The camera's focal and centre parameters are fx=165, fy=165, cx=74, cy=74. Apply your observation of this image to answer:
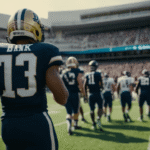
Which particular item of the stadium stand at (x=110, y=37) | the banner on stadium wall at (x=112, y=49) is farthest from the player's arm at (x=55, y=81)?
the banner on stadium wall at (x=112, y=49)

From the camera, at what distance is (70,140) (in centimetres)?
417

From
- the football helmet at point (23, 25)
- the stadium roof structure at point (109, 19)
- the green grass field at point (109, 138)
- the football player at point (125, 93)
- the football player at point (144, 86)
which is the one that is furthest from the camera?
the stadium roof structure at point (109, 19)

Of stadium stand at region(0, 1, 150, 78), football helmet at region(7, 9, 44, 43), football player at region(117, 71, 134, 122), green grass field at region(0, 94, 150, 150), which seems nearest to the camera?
football helmet at region(7, 9, 44, 43)

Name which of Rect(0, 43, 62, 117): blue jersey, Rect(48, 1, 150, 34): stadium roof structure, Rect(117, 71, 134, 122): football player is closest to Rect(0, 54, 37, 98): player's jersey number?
Rect(0, 43, 62, 117): blue jersey

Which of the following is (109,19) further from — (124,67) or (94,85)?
(94,85)

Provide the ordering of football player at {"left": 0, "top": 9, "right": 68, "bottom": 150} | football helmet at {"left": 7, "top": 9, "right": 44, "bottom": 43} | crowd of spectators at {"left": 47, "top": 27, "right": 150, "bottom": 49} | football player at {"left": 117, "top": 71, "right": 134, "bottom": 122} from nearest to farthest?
football player at {"left": 0, "top": 9, "right": 68, "bottom": 150} → football helmet at {"left": 7, "top": 9, "right": 44, "bottom": 43} → football player at {"left": 117, "top": 71, "right": 134, "bottom": 122} → crowd of spectators at {"left": 47, "top": 27, "right": 150, "bottom": 49}

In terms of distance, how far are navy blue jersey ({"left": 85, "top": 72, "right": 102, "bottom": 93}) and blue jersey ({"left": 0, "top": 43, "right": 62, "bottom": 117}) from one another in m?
3.77

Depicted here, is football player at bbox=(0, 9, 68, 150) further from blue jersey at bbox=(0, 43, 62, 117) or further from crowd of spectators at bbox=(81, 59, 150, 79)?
crowd of spectators at bbox=(81, 59, 150, 79)

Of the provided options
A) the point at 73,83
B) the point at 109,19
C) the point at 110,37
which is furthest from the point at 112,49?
the point at 73,83

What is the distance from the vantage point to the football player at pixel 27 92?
120 centimetres

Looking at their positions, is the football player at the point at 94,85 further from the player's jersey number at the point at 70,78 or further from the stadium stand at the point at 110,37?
the stadium stand at the point at 110,37

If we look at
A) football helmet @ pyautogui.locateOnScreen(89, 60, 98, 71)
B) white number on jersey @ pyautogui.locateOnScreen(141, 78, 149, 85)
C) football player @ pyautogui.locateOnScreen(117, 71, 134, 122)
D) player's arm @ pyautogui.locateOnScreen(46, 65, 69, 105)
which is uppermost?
football helmet @ pyautogui.locateOnScreen(89, 60, 98, 71)

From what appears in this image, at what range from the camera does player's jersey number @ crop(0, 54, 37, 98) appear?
4.04 feet

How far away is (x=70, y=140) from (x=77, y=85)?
1524 mm
